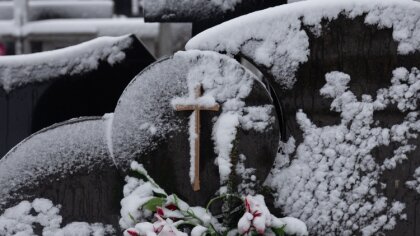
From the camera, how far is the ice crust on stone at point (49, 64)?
7.75ft

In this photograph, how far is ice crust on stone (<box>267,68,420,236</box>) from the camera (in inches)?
79.5

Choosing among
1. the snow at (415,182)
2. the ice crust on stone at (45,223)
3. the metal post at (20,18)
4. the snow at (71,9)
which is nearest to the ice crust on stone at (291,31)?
the snow at (415,182)

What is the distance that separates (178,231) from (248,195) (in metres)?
0.25

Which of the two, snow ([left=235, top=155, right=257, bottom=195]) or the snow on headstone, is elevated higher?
the snow on headstone

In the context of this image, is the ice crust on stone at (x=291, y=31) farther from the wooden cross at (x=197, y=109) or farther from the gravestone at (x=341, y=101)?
the wooden cross at (x=197, y=109)

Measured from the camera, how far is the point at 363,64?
202cm

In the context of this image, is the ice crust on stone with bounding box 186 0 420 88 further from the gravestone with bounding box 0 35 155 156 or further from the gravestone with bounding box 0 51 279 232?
the gravestone with bounding box 0 35 155 156

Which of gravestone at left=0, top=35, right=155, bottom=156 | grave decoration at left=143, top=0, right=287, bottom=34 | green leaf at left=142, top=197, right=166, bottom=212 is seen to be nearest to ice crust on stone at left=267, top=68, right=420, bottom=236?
green leaf at left=142, top=197, right=166, bottom=212

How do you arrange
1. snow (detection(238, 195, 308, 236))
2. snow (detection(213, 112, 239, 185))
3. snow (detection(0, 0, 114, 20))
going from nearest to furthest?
snow (detection(238, 195, 308, 236))
snow (detection(213, 112, 239, 185))
snow (detection(0, 0, 114, 20))

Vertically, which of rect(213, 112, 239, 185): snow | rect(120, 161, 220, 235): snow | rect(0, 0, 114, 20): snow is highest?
rect(0, 0, 114, 20): snow

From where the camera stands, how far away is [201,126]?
1999 mm

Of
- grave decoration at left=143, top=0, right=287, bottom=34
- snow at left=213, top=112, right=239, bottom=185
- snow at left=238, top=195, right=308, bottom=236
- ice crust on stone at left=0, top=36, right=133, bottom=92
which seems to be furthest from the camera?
ice crust on stone at left=0, top=36, right=133, bottom=92

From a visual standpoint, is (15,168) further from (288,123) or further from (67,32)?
(67,32)

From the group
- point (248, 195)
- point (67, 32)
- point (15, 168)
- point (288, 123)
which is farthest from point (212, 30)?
point (67, 32)
